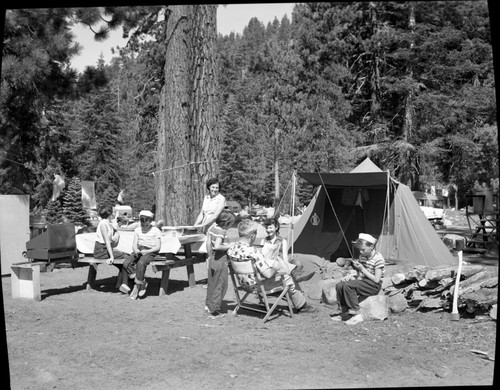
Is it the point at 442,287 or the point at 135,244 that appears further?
the point at 135,244

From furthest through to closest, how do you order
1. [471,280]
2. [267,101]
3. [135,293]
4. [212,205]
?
[267,101] → [212,205] → [135,293] → [471,280]

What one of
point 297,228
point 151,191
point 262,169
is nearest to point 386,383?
point 297,228

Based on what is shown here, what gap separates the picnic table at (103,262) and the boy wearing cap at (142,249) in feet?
0.34

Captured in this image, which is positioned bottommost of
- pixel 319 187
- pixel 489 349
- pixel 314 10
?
pixel 489 349

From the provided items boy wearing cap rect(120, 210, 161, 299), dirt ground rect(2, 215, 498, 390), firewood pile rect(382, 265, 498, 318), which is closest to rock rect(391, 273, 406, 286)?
firewood pile rect(382, 265, 498, 318)

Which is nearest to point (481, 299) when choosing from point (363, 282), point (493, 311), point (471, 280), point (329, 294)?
point (493, 311)

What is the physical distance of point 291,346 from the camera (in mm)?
4273

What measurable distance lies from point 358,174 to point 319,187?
148 centimetres

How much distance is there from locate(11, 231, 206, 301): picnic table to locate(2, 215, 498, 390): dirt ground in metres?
0.18

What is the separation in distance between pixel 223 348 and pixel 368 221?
19.7 feet

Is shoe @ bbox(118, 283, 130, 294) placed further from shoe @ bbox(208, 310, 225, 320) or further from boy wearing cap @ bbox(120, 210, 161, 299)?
shoe @ bbox(208, 310, 225, 320)

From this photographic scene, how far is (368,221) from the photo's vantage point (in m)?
9.73

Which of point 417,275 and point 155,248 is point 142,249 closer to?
point 155,248

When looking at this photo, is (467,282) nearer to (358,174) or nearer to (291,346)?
(291,346)
